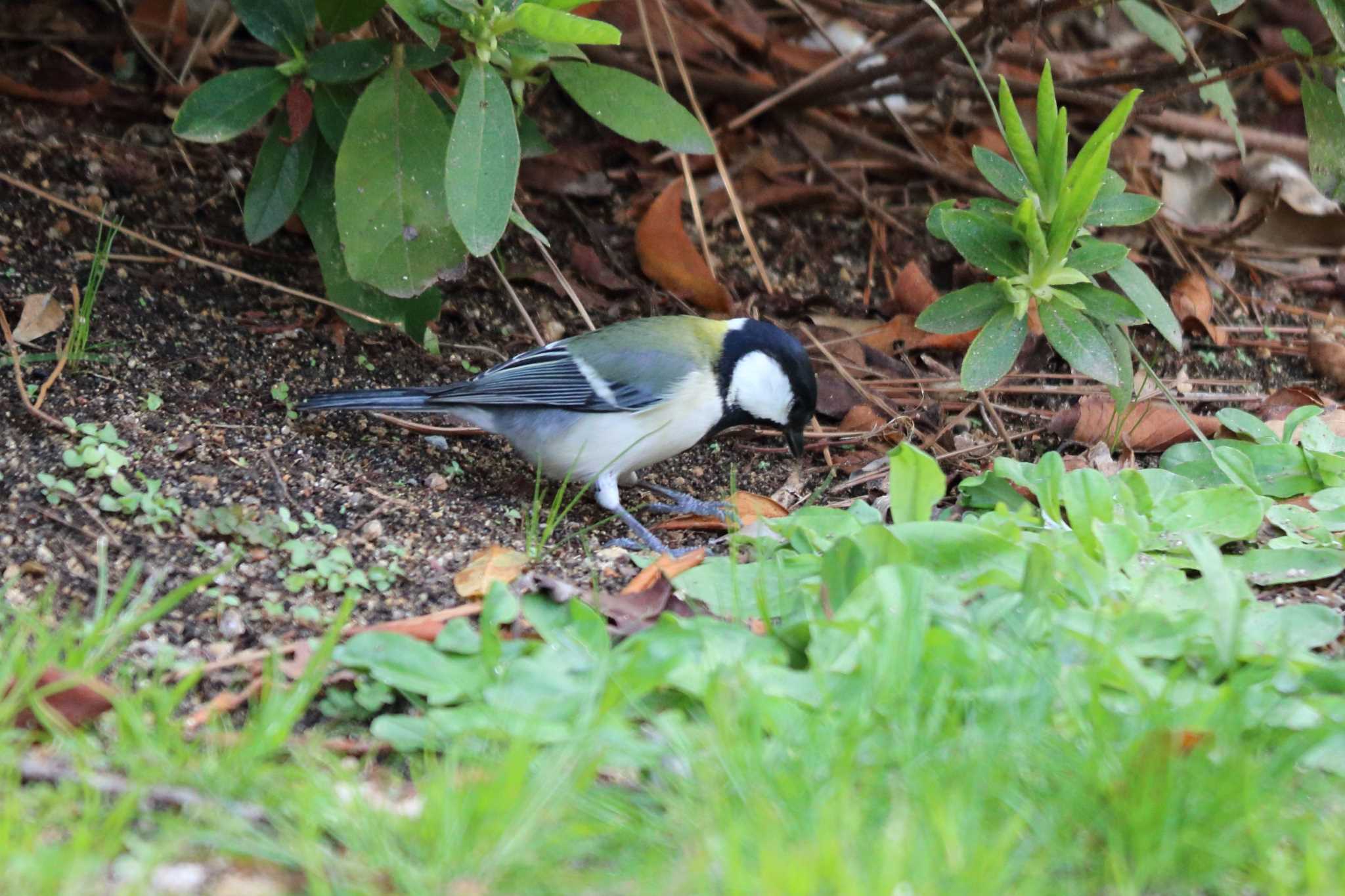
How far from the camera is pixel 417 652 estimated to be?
7.28 feet

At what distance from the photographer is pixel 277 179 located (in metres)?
3.54

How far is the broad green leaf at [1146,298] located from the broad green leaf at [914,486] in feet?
2.87

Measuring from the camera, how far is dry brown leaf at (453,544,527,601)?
2639mm

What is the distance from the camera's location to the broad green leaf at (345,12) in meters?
3.32

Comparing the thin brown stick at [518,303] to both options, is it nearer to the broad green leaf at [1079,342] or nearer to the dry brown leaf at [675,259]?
the dry brown leaf at [675,259]

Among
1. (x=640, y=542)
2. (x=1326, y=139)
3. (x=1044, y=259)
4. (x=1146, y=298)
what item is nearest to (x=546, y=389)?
(x=640, y=542)

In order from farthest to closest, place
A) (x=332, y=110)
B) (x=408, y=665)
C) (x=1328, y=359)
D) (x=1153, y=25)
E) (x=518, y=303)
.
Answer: (x=1328, y=359) → (x=518, y=303) → (x=1153, y=25) → (x=332, y=110) → (x=408, y=665)

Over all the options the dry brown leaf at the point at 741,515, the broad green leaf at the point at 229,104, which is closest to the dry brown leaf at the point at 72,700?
the dry brown leaf at the point at 741,515

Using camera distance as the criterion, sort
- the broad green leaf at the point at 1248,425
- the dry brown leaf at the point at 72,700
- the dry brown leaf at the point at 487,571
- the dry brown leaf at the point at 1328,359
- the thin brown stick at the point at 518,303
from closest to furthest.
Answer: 1. the dry brown leaf at the point at 72,700
2. the dry brown leaf at the point at 487,571
3. the broad green leaf at the point at 1248,425
4. the thin brown stick at the point at 518,303
5. the dry brown leaf at the point at 1328,359

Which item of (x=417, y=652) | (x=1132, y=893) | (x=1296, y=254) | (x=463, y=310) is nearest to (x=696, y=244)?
(x=463, y=310)

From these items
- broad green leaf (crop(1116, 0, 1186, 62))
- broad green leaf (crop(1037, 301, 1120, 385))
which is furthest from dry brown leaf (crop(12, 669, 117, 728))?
broad green leaf (crop(1116, 0, 1186, 62))

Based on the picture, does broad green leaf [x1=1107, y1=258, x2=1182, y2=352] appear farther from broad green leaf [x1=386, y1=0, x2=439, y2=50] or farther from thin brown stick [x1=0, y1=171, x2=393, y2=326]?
thin brown stick [x1=0, y1=171, x2=393, y2=326]

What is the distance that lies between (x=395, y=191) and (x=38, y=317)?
104 centimetres

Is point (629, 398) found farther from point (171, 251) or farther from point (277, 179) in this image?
point (171, 251)
